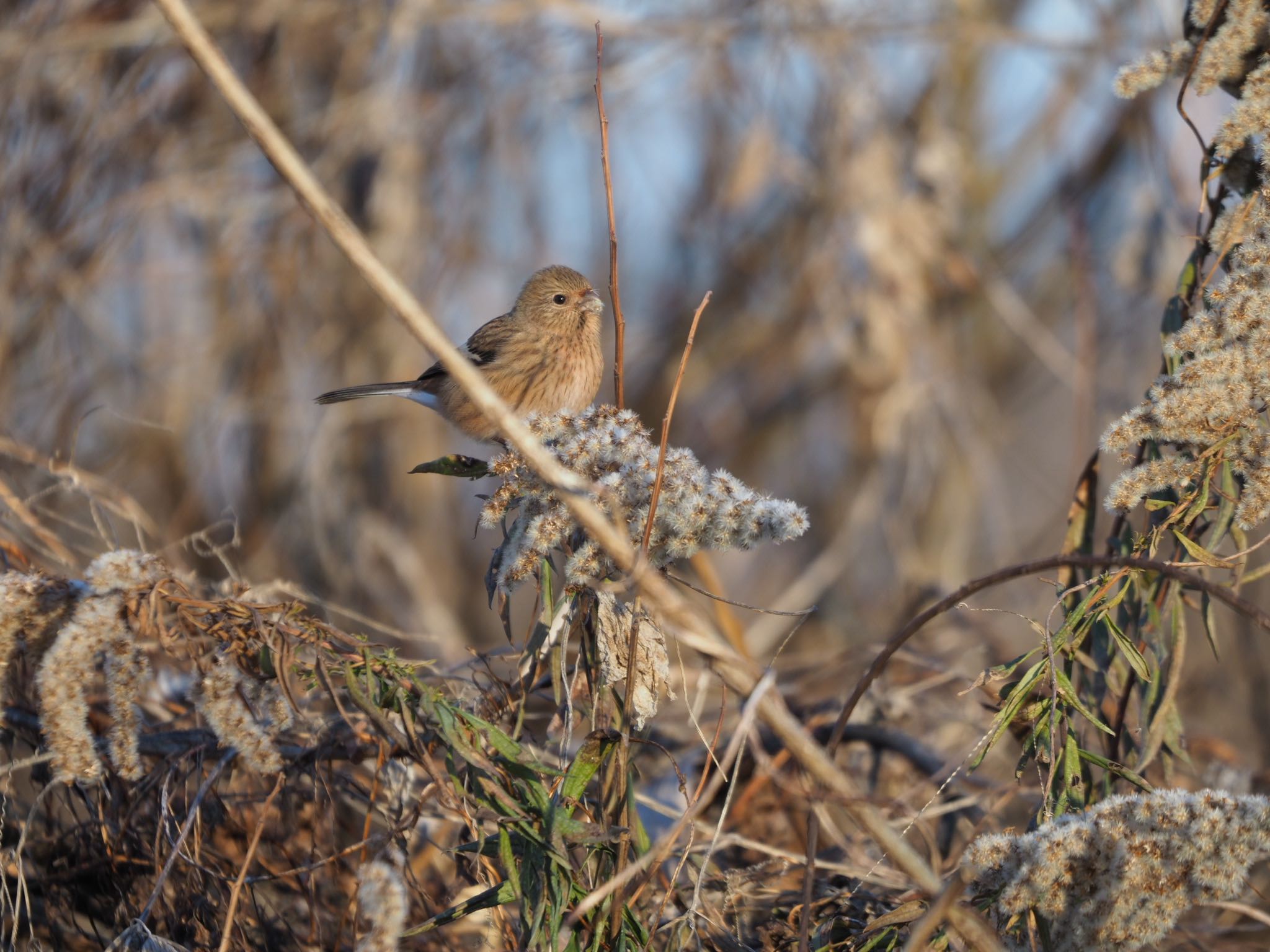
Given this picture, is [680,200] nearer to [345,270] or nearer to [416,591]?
[345,270]

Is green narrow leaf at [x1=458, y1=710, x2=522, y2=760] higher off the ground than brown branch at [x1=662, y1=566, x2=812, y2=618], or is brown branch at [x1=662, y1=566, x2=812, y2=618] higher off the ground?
brown branch at [x1=662, y1=566, x2=812, y2=618]

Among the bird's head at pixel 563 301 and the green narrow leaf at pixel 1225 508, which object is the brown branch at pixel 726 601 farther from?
the bird's head at pixel 563 301

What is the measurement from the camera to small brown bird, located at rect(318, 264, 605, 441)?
4.16 meters

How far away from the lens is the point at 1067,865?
5.26ft

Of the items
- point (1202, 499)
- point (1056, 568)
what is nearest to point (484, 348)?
point (1202, 499)

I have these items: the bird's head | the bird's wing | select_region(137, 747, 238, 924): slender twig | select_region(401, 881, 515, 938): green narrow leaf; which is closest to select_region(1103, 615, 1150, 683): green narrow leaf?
select_region(401, 881, 515, 938): green narrow leaf

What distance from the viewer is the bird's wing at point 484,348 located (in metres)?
4.46

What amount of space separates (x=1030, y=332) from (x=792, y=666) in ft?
13.2

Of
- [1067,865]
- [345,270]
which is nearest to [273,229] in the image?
[345,270]

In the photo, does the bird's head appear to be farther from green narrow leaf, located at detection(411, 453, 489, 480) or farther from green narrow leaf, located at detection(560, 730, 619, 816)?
green narrow leaf, located at detection(560, 730, 619, 816)

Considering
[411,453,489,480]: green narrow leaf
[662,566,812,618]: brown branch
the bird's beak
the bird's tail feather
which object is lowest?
the bird's tail feather

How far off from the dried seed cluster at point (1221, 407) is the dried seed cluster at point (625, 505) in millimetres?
583

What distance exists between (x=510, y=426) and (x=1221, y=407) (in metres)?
1.19

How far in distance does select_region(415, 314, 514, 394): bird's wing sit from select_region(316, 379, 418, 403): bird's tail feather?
49 millimetres
